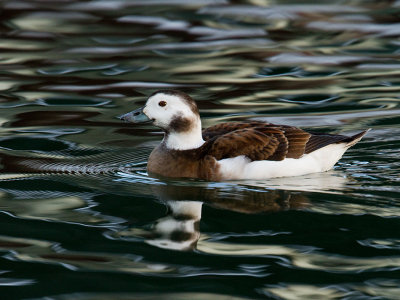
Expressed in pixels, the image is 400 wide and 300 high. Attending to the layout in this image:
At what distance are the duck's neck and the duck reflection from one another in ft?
1.50

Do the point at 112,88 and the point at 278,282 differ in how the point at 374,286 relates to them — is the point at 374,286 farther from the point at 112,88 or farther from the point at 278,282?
the point at 112,88

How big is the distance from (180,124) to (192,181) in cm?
54

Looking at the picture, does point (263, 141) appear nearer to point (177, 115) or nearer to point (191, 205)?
point (177, 115)

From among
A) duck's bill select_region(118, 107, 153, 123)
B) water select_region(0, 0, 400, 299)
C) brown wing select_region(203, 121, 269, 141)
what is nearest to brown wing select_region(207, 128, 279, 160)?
brown wing select_region(203, 121, 269, 141)

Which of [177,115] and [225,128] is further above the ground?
[177,115]

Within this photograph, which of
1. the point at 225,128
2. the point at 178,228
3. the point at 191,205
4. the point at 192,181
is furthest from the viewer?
the point at 225,128

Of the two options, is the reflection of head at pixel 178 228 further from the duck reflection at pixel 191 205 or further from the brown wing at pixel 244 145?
the brown wing at pixel 244 145

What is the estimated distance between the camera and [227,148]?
7.84 meters

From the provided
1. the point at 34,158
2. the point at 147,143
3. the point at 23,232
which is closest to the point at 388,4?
the point at 147,143

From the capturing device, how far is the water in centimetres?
566

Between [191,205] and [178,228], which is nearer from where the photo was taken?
[178,228]

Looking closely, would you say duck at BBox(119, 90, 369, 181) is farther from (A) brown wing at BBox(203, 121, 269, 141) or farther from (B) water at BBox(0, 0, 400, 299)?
(B) water at BBox(0, 0, 400, 299)

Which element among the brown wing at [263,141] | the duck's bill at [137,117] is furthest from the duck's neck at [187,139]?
the duck's bill at [137,117]

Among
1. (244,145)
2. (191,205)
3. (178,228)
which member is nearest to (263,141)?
(244,145)
